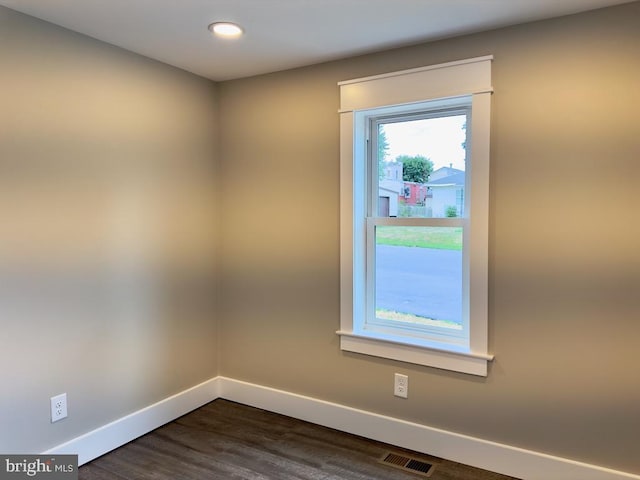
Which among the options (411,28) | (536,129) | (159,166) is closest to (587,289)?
(536,129)

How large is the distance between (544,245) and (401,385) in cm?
111

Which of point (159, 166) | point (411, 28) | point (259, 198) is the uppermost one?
point (411, 28)

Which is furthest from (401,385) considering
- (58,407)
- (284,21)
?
(284,21)

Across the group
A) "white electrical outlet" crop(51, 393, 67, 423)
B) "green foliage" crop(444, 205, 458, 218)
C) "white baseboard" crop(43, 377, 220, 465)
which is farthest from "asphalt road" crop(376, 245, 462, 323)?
"white electrical outlet" crop(51, 393, 67, 423)

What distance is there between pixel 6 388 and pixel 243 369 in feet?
4.85

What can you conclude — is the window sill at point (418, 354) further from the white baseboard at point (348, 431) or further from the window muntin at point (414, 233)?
the white baseboard at point (348, 431)

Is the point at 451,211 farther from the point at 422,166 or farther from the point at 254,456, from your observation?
the point at 254,456

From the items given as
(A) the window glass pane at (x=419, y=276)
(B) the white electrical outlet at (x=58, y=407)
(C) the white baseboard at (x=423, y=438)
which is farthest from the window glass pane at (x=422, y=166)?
(B) the white electrical outlet at (x=58, y=407)

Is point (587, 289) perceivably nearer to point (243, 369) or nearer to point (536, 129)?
point (536, 129)

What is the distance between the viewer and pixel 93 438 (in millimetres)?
2426

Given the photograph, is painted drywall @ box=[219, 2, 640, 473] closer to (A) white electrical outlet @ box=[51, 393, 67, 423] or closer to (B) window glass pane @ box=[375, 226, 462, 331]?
(B) window glass pane @ box=[375, 226, 462, 331]

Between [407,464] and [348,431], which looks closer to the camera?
[407,464]

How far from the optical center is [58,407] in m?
2.27

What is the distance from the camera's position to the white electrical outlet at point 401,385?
2564mm
